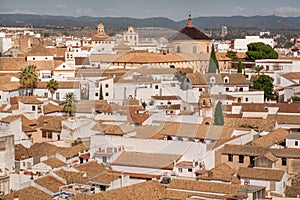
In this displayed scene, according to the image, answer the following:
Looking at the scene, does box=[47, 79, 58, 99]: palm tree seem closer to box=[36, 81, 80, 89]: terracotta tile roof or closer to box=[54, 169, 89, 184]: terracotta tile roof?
box=[36, 81, 80, 89]: terracotta tile roof

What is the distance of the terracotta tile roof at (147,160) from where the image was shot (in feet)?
30.1

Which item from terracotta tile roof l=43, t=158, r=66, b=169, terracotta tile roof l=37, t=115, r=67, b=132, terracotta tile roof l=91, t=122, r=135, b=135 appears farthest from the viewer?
terracotta tile roof l=37, t=115, r=67, b=132

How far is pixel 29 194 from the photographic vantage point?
7766 mm

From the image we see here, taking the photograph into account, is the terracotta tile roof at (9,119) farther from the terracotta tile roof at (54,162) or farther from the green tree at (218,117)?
the green tree at (218,117)

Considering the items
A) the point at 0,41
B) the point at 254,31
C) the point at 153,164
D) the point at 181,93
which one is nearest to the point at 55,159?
the point at 153,164

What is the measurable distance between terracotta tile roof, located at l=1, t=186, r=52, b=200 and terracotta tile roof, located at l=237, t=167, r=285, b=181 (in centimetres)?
284

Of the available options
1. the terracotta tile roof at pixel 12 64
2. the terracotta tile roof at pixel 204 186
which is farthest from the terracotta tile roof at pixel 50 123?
the terracotta tile roof at pixel 12 64

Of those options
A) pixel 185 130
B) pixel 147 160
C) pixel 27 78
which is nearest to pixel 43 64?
pixel 27 78

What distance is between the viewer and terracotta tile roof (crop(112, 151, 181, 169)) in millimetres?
9164

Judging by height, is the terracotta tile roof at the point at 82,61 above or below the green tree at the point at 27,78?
above

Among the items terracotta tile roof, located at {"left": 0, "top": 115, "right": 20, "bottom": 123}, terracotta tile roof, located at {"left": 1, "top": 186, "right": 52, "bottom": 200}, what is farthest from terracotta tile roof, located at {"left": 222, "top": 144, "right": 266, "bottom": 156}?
terracotta tile roof, located at {"left": 0, "top": 115, "right": 20, "bottom": 123}

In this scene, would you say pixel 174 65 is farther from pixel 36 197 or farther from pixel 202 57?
pixel 36 197

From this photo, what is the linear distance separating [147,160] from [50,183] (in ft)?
5.48

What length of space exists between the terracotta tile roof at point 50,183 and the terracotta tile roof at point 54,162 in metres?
1.13
